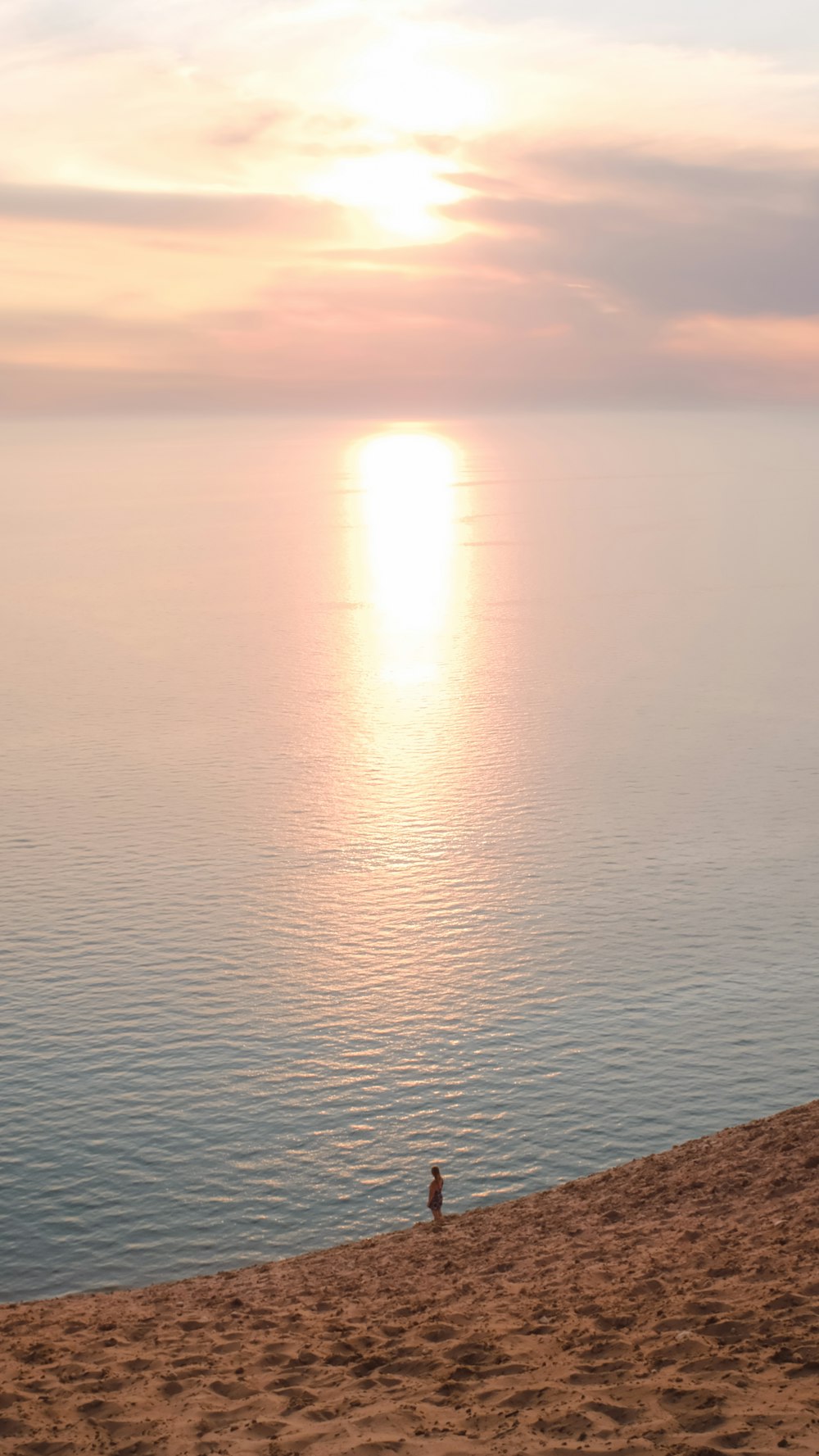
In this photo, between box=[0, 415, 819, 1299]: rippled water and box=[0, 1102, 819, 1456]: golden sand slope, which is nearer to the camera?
box=[0, 1102, 819, 1456]: golden sand slope

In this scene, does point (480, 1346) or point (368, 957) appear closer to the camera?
point (480, 1346)

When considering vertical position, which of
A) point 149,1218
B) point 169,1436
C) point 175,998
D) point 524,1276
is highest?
point 175,998

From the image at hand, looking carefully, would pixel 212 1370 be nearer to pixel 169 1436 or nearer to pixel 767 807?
pixel 169 1436

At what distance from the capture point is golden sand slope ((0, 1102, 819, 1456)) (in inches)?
945

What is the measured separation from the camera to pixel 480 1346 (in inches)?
1117

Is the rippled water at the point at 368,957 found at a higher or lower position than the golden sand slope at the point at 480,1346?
higher

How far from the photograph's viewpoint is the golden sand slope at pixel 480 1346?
→ 24.0 m

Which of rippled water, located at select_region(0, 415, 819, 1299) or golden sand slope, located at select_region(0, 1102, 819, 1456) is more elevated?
rippled water, located at select_region(0, 415, 819, 1299)

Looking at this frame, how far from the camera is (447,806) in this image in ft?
400

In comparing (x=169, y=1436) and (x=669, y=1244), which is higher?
(x=669, y=1244)

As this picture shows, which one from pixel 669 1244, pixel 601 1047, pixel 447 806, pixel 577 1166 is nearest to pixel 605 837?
pixel 447 806

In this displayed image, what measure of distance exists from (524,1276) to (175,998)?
48.3m

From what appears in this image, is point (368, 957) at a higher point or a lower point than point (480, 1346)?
higher

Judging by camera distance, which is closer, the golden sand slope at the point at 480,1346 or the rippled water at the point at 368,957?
the golden sand slope at the point at 480,1346
